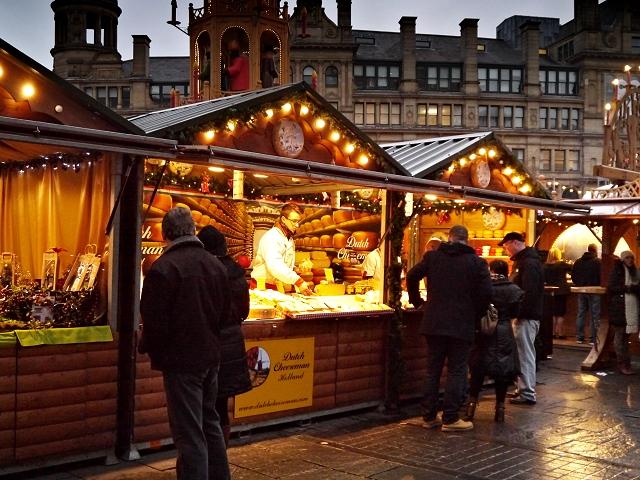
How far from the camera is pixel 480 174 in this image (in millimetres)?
10484

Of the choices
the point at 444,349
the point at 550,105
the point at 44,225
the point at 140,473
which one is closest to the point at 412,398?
the point at 444,349

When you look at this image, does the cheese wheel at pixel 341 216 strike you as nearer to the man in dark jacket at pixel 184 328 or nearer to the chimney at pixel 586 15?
the man in dark jacket at pixel 184 328

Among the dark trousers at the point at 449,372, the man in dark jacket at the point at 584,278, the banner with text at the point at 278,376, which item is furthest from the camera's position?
the man in dark jacket at the point at 584,278

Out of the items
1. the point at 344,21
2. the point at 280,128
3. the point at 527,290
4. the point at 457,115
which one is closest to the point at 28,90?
the point at 280,128

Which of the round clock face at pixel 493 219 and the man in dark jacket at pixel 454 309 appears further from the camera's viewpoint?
the round clock face at pixel 493 219

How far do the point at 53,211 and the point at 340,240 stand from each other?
16.6 ft

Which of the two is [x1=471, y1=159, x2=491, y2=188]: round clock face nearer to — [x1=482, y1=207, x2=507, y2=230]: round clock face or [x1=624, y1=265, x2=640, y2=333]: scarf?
[x1=482, y1=207, x2=507, y2=230]: round clock face

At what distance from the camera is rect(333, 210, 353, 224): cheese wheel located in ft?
38.6

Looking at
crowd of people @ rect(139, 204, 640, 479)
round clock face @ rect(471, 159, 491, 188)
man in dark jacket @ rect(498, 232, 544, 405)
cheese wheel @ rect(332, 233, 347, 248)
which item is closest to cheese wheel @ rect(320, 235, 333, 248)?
cheese wheel @ rect(332, 233, 347, 248)

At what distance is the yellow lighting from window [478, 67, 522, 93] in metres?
57.2

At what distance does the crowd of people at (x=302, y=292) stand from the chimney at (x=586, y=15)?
53.1 m

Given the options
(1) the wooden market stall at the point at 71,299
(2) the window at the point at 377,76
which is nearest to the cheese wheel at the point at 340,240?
(1) the wooden market stall at the point at 71,299

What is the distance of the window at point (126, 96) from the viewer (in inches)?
2281

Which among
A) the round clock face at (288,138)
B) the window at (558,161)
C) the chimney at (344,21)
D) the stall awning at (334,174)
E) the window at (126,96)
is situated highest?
the chimney at (344,21)
